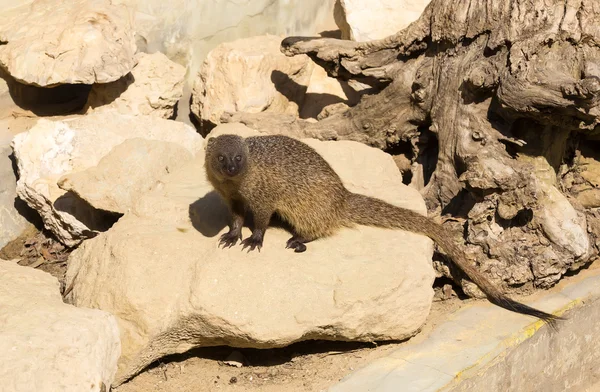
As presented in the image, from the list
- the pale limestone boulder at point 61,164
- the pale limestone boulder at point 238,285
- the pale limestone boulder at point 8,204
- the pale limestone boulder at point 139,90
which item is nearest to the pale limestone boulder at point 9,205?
the pale limestone boulder at point 8,204

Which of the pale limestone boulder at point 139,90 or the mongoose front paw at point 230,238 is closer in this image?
the mongoose front paw at point 230,238

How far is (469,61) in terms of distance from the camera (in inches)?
190

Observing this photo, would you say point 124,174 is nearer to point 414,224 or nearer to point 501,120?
point 414,224

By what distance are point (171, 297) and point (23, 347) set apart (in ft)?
2.59

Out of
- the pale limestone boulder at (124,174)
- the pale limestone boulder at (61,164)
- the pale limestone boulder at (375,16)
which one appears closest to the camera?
the pale limestone boulder at (124,174)

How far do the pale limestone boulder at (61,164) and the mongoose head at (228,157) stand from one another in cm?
140

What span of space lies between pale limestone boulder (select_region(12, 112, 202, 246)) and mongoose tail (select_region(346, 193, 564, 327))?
189 centimetres

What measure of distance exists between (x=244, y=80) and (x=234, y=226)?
2.26 metres

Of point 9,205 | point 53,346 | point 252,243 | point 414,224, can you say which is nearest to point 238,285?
point 252,243

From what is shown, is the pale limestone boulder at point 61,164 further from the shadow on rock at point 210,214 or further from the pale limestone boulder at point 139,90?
the shadow on rock at point 210,214

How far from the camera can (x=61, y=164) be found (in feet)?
16.8

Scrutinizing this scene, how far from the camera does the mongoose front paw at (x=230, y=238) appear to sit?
4.07 metres

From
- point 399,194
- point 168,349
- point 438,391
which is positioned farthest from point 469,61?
point 168,349

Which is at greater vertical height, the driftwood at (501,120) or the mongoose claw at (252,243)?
the driftwood at (501,120)
